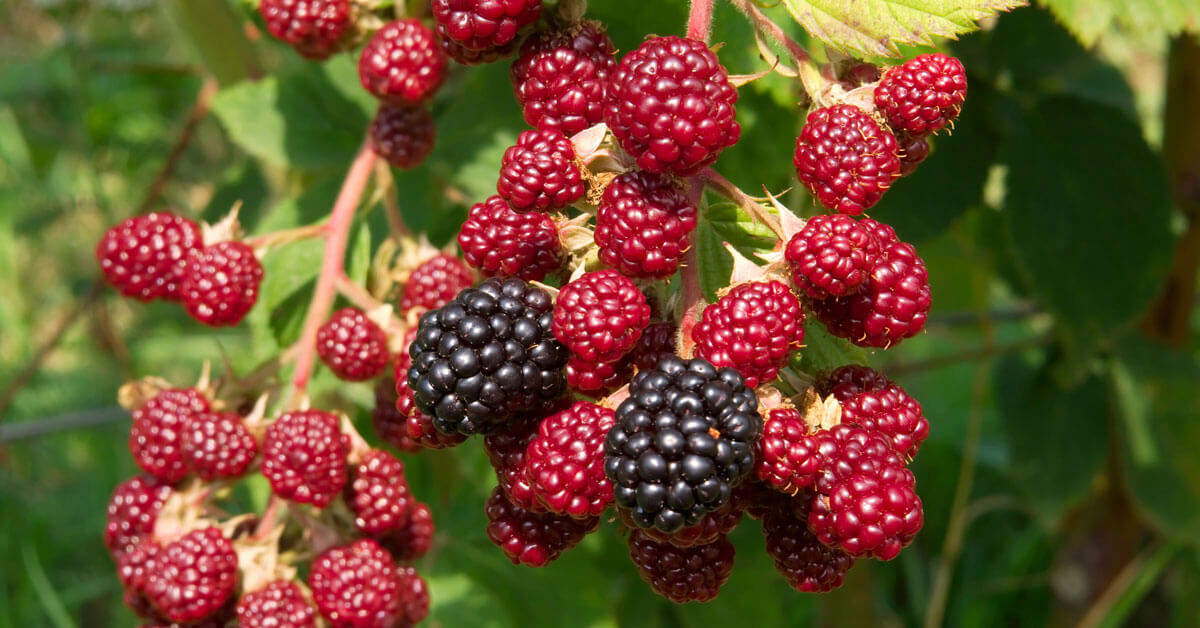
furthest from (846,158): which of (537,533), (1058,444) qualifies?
(1058,444)

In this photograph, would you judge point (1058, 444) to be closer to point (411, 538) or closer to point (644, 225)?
point (411, 538)

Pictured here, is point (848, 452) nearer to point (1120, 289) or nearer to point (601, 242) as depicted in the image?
point (601, 242)

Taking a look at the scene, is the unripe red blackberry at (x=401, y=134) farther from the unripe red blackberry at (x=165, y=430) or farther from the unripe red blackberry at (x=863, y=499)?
the unripe red blackberry at (x=863, y=499)

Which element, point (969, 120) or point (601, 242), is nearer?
point (601, 242)

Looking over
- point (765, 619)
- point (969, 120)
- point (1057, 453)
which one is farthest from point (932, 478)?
point (969, 120)

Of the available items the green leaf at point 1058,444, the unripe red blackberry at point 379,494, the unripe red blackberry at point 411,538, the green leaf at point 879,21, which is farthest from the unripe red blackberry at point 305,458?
the green leaf at point 1058,444

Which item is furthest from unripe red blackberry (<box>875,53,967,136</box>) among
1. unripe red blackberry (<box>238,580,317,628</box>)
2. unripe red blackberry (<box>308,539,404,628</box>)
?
unripe red blackberry (<box>238,580,317,628</box>)

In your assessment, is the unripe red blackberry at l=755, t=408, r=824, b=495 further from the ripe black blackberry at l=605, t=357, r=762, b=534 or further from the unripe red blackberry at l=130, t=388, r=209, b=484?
the unripe red blackberry at l=130, t=388, r=209, b=484
